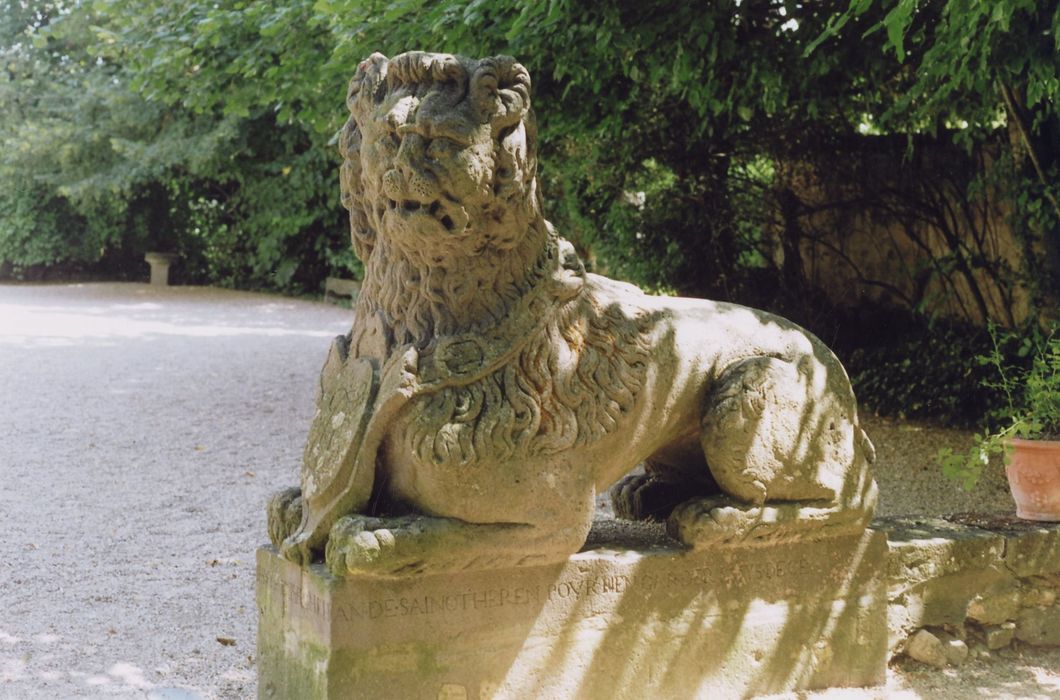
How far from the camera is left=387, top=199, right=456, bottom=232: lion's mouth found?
8.77 ft

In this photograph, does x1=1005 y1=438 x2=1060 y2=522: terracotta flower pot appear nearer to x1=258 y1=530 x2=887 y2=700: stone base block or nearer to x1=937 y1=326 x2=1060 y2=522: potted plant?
x1=937 y1=326 x2=1060 y2=522: potted plant

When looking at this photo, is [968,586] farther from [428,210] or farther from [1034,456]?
[428,210]

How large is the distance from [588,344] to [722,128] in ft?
22.2

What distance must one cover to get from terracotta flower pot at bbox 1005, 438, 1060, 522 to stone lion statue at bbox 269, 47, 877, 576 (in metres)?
1.36

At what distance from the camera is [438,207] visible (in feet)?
8.80

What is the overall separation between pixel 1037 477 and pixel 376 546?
2.59 m

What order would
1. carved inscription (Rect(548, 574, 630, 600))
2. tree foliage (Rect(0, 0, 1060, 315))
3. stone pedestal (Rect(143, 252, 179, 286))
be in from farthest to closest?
stone pedestal (Rect(143, 252, 179, 286)), tree foliage (Rect(0, 0, 1060, 315)), carved inscription (Rect(548, 574, 630, 600))

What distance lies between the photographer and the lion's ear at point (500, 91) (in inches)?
106

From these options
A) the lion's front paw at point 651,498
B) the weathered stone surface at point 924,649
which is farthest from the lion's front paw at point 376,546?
the weathered stone surface at point 924,649

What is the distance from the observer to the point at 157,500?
641cm

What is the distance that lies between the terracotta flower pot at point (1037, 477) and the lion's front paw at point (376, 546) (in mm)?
2435

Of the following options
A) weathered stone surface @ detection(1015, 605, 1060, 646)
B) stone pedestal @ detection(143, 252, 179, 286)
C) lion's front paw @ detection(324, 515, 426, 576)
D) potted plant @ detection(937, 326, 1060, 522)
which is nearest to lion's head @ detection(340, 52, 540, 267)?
lion's front paw @ detection(324, 515, 426, 576)

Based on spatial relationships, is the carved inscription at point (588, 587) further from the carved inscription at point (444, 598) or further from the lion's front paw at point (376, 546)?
the lion's front paw at point (376, 546)

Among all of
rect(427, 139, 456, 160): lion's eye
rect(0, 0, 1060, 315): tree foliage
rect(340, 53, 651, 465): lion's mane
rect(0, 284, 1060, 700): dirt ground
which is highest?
rect(0, 0, 1060, 315): tree foliage
